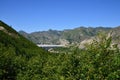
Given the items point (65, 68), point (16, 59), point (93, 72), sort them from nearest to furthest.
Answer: point (93, 72) → point (65, 68) → point (16, 59)

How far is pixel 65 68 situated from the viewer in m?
29.7

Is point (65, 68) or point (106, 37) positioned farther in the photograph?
point (65, 68)

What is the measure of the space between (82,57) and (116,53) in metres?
3.50

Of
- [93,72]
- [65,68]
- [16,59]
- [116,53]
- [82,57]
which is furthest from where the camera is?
[16,59]

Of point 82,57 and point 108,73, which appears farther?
point 82,57

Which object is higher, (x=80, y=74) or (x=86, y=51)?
(x=86, y=51)

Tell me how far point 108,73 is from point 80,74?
8.25 ft

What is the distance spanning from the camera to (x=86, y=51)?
86.2 ft

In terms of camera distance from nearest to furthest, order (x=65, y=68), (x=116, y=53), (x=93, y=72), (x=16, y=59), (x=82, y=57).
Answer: (x=93, y=72), (x=116, y=53), (x=82, y=57), (x=65, y=68), (x=16, y=59)

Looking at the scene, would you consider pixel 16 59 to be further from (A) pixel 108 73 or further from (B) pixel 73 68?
(A) pixel 108 73

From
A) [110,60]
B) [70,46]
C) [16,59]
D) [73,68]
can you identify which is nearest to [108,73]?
[110,60]

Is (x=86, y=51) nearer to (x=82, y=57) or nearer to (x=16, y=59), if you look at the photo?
(x=82, y=57)

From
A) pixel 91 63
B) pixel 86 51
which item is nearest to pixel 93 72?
pixel 91 63

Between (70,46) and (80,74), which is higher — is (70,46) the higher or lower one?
the higher one
